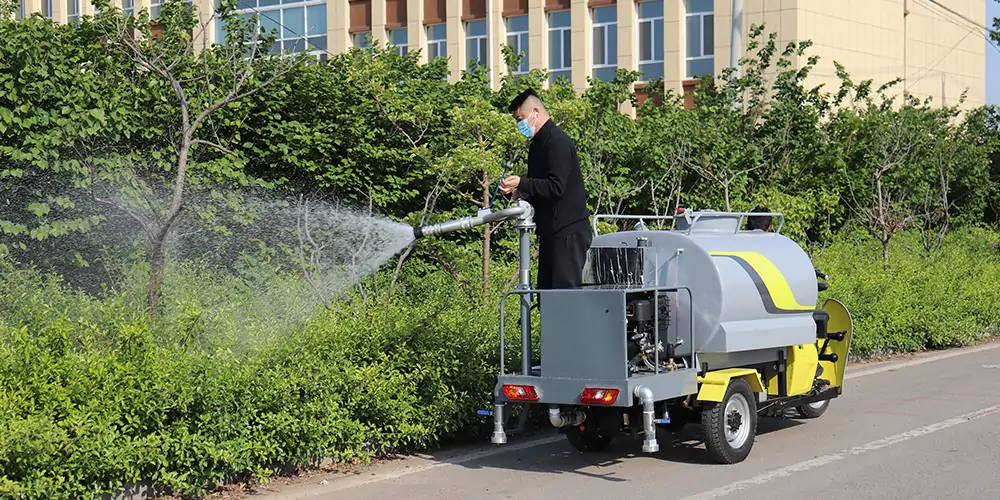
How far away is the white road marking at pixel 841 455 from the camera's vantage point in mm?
7961

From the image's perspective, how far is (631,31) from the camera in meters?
38.2

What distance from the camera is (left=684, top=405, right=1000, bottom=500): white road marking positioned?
796 cm

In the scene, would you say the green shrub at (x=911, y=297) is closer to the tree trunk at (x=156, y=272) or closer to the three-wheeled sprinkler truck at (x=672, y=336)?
the three-wheeled sprinkler truck at (x=672, y=336)

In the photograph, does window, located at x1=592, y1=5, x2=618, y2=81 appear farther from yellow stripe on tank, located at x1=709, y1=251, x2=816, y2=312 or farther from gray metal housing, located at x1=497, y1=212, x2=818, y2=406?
yellow stripe on tank, located at x1=709, y1=251, x2=816, y2=312

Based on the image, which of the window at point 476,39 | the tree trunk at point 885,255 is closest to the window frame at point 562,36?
the window at point 476,39

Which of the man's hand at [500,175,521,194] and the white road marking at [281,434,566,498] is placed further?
the man's hand at [500,175,521,194]

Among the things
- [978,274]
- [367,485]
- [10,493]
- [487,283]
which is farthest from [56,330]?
[978,274]

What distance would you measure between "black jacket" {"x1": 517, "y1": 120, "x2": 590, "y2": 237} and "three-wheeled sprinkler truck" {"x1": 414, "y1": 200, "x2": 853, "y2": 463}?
0.45 ft

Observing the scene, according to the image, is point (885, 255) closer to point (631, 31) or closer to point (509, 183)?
point (509, 183)

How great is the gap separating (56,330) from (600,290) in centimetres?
371

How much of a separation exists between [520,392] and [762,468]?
1.95 metres

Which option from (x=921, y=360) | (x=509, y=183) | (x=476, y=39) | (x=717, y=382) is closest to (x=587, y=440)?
(x=717, y=382)

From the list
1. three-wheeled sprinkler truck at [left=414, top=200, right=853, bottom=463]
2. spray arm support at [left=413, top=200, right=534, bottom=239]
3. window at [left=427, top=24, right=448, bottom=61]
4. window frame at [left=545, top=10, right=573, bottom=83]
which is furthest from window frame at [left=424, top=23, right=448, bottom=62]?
spray arm support at [left=413, top=200, right=534, bottom=239]

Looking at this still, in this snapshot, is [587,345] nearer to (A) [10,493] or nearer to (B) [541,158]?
(B) [541,158]
